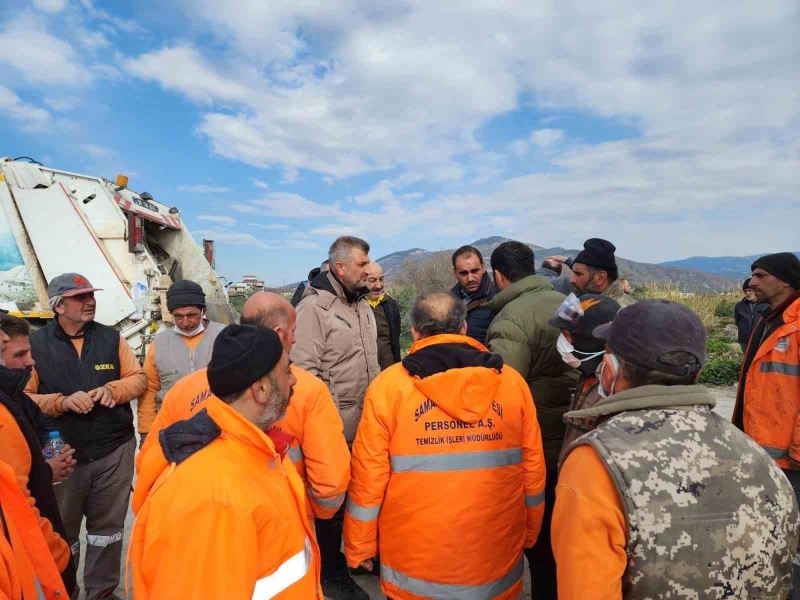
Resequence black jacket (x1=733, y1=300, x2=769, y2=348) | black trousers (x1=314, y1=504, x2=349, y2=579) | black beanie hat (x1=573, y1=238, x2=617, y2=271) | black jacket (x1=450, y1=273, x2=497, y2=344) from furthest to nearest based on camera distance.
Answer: black jacket (x1=733, y1=300, x2=769, y2=348) < black jacket (x1=450, y1=273, x2=497, y2=344) < black beanie hat (x1=573, y1=238, x2=617, y2=271) < black trousers (x1=314, y1=504, x2=349, y2=579)

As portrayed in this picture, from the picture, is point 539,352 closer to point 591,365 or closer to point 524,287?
point 524,287

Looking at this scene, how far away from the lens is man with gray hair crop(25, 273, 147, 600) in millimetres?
2846

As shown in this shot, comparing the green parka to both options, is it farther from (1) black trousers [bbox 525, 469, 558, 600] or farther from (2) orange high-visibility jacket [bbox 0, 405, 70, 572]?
(2) orange high-visibility jacket [bbox 0, 405, 70, 572]

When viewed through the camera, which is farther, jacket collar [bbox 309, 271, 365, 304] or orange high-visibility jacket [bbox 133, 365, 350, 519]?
jacket collar [bbox 309, 271, 365, 304]

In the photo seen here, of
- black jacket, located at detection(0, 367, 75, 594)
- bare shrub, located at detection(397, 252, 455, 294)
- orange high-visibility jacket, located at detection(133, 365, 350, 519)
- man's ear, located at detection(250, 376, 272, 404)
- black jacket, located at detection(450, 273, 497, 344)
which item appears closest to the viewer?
man's ear, located at detection(250, 376, 272, 404)

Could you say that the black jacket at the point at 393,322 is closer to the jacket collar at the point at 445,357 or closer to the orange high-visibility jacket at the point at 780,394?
the jacket collar at the point at 445,357

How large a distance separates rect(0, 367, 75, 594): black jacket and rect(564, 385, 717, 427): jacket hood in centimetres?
218

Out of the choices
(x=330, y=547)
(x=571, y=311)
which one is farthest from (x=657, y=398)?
(x=330, y=547)

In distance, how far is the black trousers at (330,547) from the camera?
9.83 feet

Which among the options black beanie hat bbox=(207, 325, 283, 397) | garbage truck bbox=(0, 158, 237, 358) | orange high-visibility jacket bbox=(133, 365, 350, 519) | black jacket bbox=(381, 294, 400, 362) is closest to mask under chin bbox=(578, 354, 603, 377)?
orange high-visibility jacket bbox=(133, 365, 350, 519)

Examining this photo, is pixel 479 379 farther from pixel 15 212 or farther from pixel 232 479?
pixel 15 212

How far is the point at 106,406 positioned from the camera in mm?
2920

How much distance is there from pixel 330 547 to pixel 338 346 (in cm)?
134

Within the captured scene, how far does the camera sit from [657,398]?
4.07 ft
